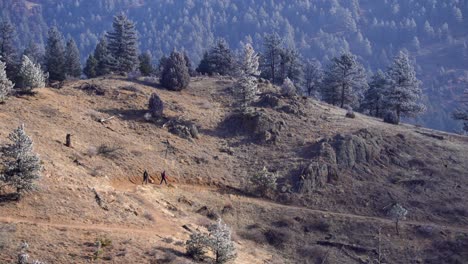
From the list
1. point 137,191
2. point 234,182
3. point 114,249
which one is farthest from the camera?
point 234,182

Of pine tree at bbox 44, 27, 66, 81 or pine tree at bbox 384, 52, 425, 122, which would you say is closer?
pine tree at bbox 384, 52, 425, 122

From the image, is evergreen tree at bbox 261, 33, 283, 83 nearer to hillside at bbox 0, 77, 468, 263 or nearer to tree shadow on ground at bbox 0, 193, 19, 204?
hillside at bbox 0, 77, 468, 263

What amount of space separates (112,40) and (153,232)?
42637 millimetres

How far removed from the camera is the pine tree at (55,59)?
6356cm

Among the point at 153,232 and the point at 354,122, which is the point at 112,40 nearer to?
the point at 354,122

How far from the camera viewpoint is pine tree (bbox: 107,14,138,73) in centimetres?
6147

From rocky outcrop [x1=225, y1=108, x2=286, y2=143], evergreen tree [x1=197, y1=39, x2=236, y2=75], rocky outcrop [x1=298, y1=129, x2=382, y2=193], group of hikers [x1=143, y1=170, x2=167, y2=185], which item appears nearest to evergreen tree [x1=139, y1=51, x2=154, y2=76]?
evergreen tree [x1=197, y1=39, x2=236, y2=75]

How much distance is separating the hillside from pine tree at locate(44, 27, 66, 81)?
55.6 ft

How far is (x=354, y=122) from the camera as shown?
4891 cm

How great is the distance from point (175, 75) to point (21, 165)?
26859mm

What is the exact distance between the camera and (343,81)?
62344 mm

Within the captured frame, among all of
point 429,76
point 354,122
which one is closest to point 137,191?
point 354,122

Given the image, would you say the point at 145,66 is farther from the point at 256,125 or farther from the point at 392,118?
the point at 392,118

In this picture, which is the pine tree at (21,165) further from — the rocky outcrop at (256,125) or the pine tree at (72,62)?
the pine tree at (72,62)
